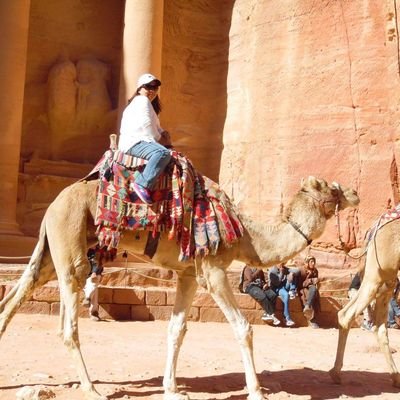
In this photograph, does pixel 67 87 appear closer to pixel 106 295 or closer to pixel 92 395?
pixel 106 295

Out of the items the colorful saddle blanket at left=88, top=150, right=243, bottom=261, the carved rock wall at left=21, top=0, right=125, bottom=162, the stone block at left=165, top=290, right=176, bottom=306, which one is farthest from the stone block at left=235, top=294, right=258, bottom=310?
the carved rock wall at left=21, top=0, right=125, bottom=162

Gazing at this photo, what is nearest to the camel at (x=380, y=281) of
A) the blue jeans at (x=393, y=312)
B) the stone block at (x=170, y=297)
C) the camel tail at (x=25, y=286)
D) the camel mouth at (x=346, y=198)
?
the camel mouth at (x=346, y=198)

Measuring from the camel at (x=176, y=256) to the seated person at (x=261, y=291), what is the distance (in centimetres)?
679

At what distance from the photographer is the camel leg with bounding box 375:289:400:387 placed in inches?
278

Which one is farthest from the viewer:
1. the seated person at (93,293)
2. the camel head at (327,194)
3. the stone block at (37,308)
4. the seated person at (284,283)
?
the seated person at (284,283)

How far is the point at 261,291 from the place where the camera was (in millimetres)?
13258

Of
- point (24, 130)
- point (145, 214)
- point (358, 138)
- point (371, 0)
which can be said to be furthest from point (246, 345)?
point (24, 130)

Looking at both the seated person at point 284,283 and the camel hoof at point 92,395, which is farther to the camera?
the seated person at point 284,283

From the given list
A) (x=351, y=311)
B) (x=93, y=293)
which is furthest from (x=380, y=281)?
(x=93, y=293)

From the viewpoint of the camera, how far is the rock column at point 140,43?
1833cm

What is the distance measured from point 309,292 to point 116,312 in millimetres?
4250

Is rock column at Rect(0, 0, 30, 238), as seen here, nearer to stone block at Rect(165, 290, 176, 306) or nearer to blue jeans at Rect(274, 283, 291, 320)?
stone block at Rect(165, 290, 176, 306)

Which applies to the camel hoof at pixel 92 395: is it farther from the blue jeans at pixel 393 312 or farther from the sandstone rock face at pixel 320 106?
the sandstone rock face at pixel 320 106

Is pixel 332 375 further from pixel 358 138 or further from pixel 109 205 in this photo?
pixel 358 138
